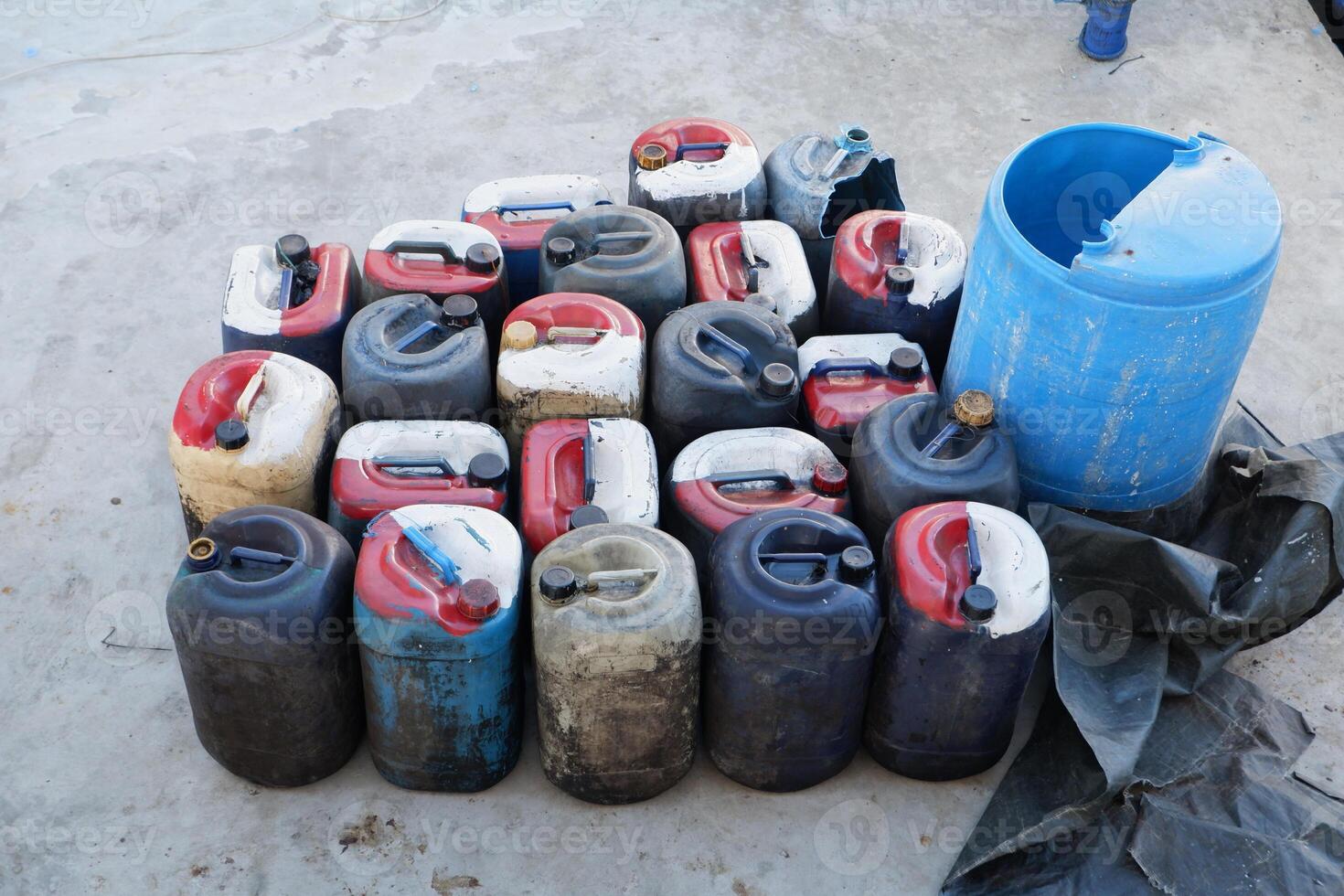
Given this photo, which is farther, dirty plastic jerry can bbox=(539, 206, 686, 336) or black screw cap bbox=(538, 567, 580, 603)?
dirty plastic jerry can bbox=(539, 206, 686, 336)

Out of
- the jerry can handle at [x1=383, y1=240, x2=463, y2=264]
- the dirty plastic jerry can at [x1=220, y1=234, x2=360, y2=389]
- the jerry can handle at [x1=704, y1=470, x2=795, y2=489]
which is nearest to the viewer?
the jerry can handle at [x1=704, y1=470, x2=795, y2=489]

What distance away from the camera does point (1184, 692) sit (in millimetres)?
3416

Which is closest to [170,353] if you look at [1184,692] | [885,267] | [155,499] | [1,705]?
[155,499]

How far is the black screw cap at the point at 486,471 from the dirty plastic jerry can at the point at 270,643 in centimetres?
41

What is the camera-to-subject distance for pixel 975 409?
3.42m

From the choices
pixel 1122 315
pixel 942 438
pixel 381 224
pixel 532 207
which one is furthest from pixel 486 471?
pixel 381 224

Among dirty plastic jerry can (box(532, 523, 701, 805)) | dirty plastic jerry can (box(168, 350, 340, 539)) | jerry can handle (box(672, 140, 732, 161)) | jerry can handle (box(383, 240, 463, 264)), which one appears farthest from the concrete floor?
jerry can handle (box(383, 240, 463, 264))

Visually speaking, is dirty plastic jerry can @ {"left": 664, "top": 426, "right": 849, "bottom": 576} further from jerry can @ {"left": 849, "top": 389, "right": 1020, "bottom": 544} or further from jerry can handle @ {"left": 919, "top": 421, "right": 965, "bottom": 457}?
jerry can handle @ {"left": 919, "top": 421, "right": 965, "bottom": 457}

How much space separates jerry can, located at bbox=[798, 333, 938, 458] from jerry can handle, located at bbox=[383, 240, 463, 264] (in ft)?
3.86

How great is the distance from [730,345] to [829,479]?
559 mm

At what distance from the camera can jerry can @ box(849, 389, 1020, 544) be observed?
11.0ft

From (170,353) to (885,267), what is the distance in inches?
102

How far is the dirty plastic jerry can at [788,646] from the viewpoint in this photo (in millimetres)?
3018

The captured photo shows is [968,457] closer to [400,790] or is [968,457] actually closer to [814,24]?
[400,790]
